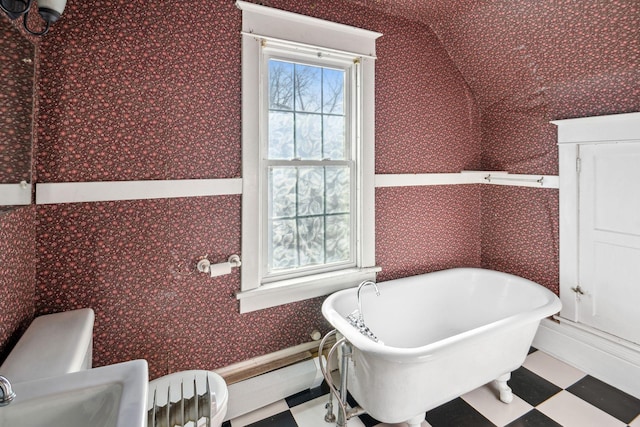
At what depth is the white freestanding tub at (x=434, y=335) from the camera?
1.56m

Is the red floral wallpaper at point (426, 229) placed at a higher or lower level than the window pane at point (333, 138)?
lower

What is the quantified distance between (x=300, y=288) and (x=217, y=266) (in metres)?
0.55

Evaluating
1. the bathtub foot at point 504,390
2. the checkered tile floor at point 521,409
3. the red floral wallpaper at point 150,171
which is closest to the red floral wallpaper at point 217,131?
the red floral wallpaper at point 150,171

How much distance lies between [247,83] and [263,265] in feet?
3.55

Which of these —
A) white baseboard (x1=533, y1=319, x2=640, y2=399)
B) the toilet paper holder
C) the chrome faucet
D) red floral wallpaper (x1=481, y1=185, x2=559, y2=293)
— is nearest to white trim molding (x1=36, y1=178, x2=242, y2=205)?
the toilet paper holder

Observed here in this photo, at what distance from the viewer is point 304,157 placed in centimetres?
220

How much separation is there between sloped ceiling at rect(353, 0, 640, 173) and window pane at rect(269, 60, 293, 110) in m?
0.74

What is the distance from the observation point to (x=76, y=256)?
1.60 meters

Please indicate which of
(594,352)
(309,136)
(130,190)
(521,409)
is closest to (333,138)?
(309,136)

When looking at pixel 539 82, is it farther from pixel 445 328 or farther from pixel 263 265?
pixel 263 265

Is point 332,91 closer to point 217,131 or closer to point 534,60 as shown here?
point 217,131

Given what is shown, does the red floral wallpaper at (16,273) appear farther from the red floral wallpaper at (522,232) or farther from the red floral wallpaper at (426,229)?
the red floral wallpaper at (522,232)

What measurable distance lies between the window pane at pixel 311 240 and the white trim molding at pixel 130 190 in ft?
1.67

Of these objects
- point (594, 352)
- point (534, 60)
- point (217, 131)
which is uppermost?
point (534, 60)
